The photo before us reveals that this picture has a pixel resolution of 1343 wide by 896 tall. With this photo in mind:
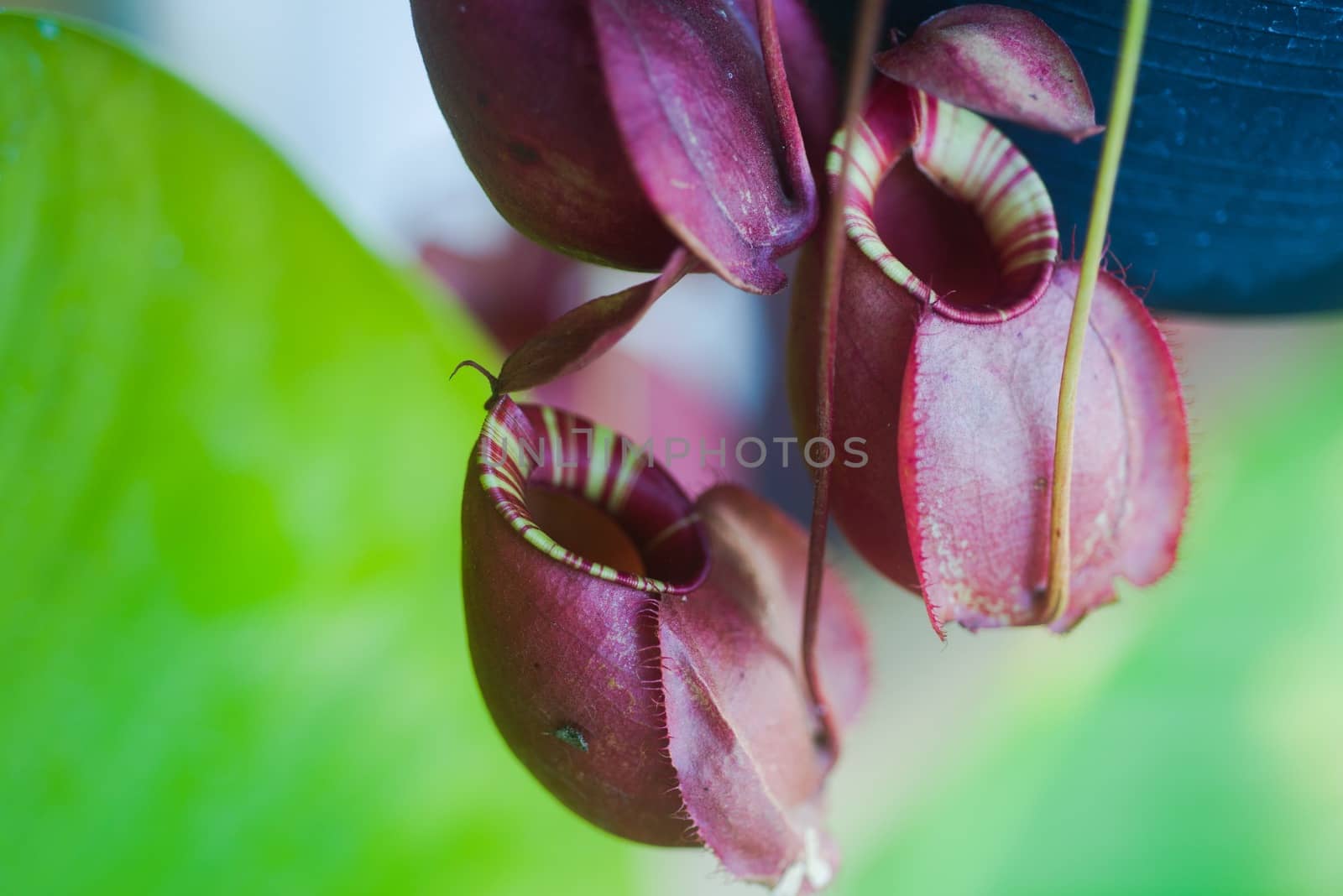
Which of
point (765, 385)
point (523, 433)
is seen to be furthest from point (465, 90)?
point (765, 385)

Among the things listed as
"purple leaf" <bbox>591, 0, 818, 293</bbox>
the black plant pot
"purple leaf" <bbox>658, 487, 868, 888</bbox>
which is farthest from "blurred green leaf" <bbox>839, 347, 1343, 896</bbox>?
"purple leaf" <bbox>591, 0, 818, 293</bbox>

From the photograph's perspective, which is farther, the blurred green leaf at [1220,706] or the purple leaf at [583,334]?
the blurred green leaf at [1220,706]

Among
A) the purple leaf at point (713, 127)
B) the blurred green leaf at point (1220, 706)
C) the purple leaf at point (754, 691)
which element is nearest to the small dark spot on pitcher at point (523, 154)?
the purple leaf at point (713, 127)

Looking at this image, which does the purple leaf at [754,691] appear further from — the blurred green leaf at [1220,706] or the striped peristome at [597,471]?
the blurred green leaf at [1220,706]

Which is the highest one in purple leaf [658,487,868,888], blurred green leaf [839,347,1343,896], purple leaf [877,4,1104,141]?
purple leaf [877,4,1104,141]

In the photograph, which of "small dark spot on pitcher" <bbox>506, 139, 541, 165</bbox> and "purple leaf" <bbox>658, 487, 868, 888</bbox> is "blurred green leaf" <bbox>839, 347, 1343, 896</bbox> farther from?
"small dark spot on pitcher" <bbox>506, 139, 541, 165</bbox>

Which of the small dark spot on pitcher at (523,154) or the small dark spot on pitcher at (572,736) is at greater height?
the small dark spot on pitcher at (523,154)

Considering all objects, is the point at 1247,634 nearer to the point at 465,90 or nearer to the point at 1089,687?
the point at 1089,687

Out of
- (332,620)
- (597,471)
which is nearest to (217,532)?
(332,620)

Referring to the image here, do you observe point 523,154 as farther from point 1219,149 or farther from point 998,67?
point 1219,149
